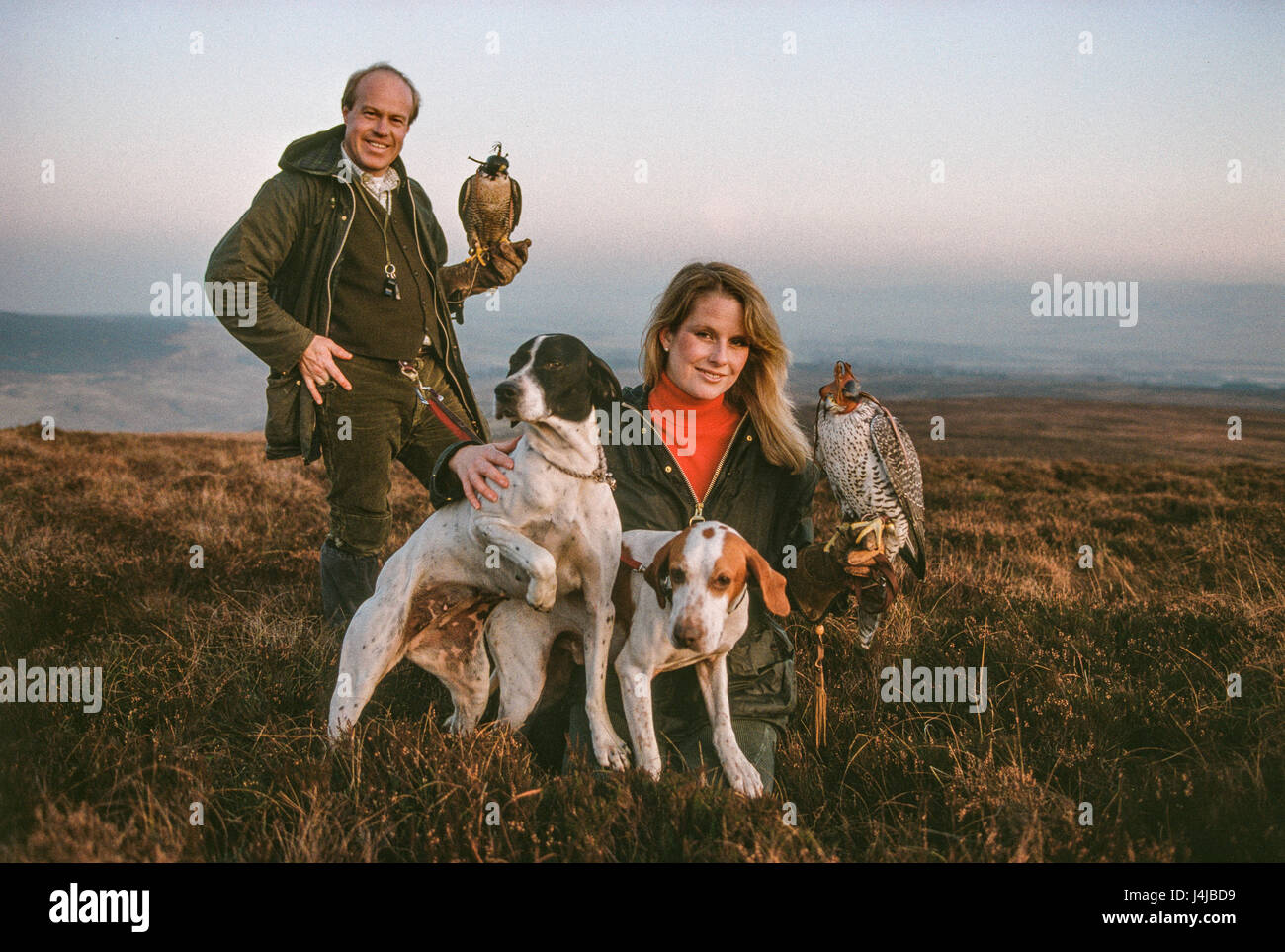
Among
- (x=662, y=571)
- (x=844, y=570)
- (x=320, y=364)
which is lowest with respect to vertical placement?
(x=844, y=570)

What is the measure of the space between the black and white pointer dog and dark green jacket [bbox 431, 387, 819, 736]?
1.17 ft

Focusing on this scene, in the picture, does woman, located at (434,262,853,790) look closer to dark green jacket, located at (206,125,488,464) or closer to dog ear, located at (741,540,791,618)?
dog ear, located at (741,540,791,618)

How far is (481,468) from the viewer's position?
3457mm

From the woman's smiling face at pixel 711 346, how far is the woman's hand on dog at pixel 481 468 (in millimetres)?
897

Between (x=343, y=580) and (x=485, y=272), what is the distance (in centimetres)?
173

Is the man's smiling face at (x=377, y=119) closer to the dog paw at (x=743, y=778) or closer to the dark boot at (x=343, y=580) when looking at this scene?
the dark boot at (x=343, y=580)

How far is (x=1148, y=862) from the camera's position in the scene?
313 centimetres

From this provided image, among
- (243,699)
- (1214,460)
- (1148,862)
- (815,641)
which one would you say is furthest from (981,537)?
(1214,460)

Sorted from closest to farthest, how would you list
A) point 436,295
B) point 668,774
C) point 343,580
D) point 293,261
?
1. point 668,774
2. point 293,261
3. point 436,295
4. point 343,580

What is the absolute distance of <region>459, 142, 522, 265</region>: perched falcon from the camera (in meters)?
4.34

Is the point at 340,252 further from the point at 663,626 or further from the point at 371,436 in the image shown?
the point at 663,626

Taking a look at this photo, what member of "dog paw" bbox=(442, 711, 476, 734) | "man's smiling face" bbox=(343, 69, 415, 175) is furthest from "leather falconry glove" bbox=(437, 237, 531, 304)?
"dog paw" bbox=(442, 711, 476, 734)

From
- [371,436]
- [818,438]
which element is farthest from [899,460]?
[371,436]

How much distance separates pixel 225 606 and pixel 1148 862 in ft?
14.9
